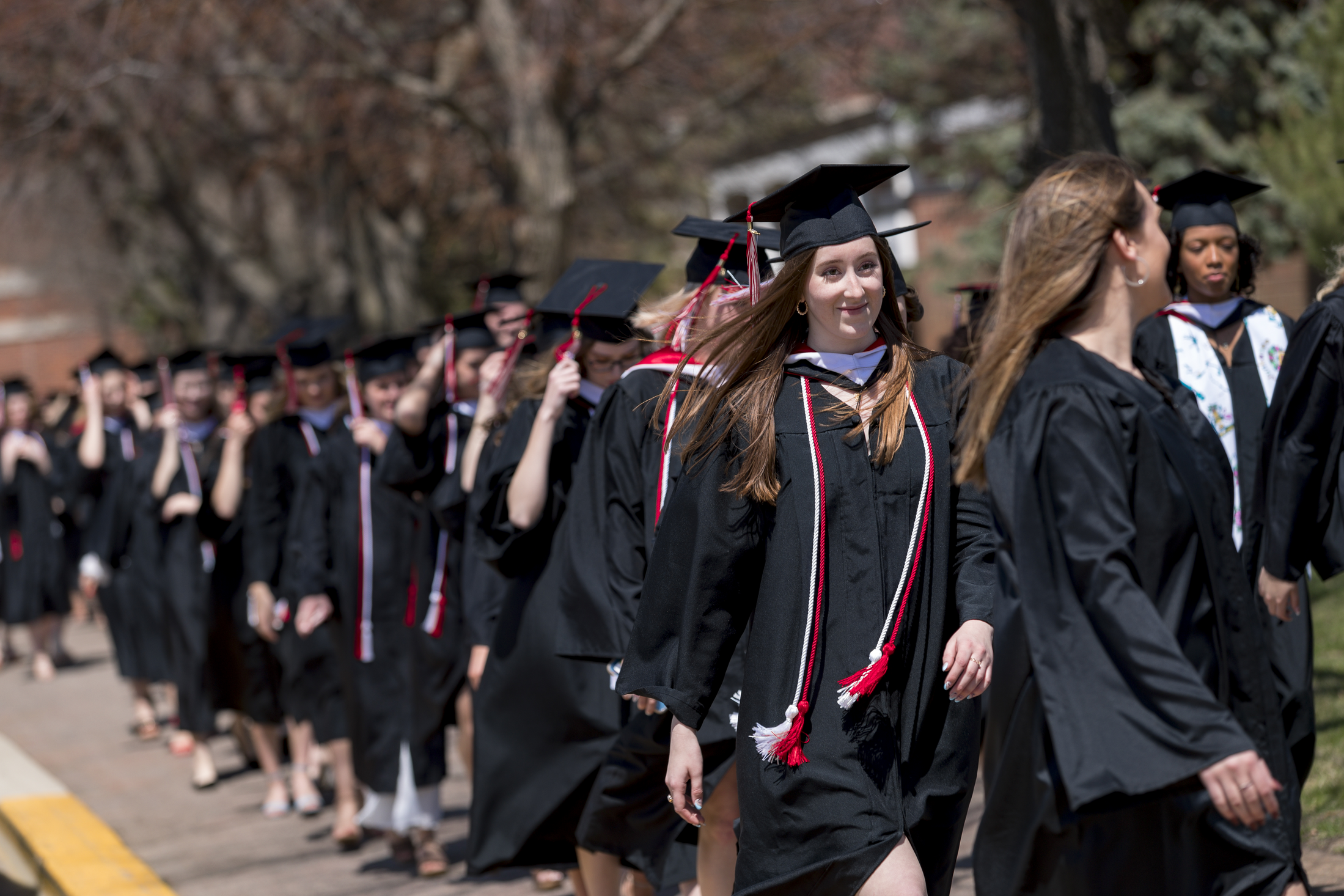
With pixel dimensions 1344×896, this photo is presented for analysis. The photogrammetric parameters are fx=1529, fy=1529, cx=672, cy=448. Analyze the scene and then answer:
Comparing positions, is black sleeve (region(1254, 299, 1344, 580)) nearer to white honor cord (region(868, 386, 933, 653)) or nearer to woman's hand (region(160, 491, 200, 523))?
white honor cord (region(868, 386, 933, 653))

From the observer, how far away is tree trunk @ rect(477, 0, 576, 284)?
12.2m

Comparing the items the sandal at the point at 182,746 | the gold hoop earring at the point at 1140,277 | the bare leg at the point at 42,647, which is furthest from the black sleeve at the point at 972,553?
the bare leg at the point at 42,647

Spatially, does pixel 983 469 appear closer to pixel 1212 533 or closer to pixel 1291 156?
pixel 1212 533

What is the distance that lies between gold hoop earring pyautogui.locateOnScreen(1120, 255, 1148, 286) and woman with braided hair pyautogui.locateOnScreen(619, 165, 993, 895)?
57 centimetres

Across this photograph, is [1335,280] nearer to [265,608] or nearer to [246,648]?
[265,608]

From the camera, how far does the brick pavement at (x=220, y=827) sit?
618 cm

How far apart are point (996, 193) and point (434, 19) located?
267 inches

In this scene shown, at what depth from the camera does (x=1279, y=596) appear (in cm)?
412

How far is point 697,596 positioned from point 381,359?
383 cm

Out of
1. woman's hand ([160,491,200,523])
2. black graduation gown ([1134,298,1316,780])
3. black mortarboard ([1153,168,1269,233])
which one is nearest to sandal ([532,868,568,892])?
black graduation gown ([1134,298,1316,780])

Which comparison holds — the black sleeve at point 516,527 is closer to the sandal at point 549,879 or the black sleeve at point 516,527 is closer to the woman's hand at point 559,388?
the woman's hand at point 559,388

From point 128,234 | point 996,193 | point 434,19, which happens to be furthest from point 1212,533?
point 128,234

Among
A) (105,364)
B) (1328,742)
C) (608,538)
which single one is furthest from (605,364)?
(105,364)

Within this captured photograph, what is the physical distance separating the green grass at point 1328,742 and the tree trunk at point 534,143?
6.31m
